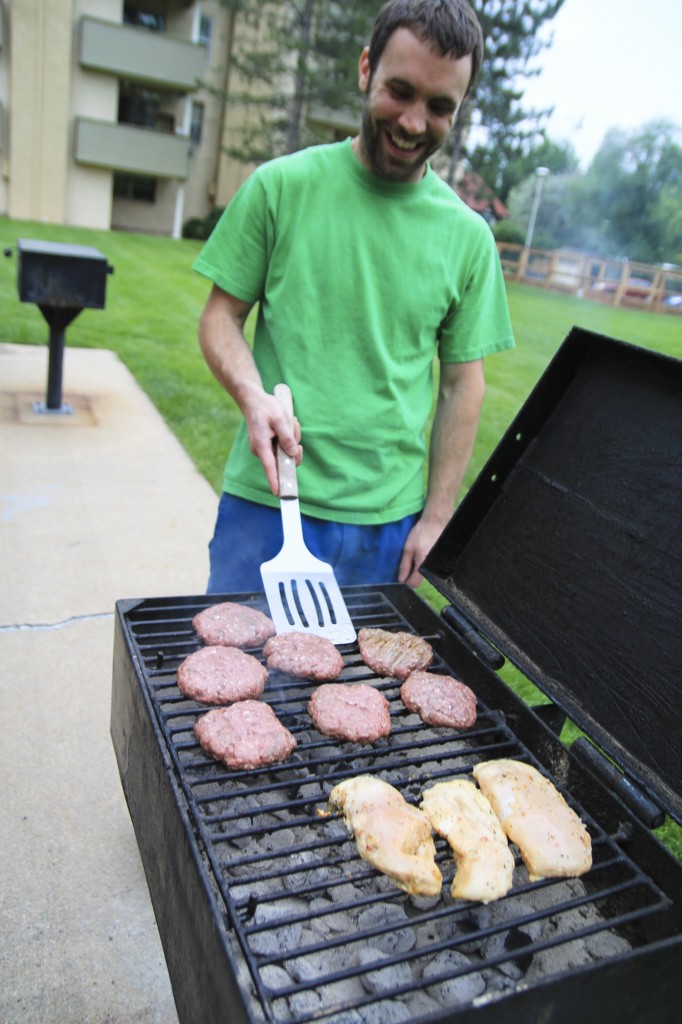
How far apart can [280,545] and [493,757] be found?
0.90m

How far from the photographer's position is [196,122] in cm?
2619

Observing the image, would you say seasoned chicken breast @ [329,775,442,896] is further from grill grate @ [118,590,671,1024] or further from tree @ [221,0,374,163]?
tree @ [221,0,374,163]

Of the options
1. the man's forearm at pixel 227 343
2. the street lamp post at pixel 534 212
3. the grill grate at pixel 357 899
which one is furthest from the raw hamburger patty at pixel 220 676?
the street lamp post at pixel 534 212

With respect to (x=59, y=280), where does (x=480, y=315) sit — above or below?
above

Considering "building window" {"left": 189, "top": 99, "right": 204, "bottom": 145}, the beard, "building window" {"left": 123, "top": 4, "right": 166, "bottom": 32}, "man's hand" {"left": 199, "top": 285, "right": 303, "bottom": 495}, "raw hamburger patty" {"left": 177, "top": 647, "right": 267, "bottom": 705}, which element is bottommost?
"raw hamburger patty" {"left": 177, "top": 647, "right": 267, "bottom": 705}

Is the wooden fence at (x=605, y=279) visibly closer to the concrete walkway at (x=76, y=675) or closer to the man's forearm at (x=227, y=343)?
the concrete walkway at (x=76, y=675)

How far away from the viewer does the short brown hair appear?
70.0 inches

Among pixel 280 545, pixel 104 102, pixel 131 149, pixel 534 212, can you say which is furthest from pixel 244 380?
pixel 104 102

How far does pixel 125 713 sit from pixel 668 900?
120cm

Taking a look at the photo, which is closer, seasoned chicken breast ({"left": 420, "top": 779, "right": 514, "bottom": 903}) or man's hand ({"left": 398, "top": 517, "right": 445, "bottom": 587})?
seasoned chicken breast ({"left": 420, "top": 779, "right": 514, "bottom": 903})

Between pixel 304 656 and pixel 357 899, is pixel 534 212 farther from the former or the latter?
pixel 357 899

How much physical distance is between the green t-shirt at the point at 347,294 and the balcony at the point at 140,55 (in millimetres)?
22585

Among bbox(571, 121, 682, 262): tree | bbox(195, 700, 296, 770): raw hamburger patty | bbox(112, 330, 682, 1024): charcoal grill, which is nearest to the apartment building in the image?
bbox(571, 121, 682, 262): tree

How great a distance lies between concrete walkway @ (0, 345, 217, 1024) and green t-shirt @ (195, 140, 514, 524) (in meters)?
1.17
